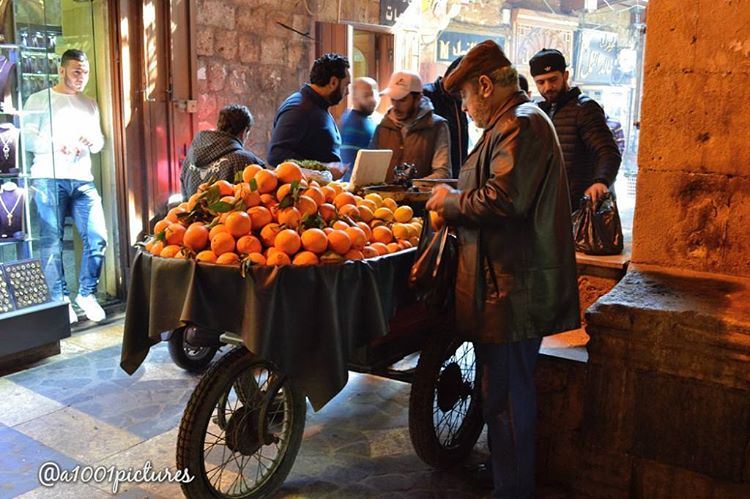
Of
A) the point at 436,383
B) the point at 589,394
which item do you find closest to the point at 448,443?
the point at 436,383

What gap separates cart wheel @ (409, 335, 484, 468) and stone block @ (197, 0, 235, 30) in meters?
4.11

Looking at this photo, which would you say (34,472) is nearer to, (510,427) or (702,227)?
(510,427)

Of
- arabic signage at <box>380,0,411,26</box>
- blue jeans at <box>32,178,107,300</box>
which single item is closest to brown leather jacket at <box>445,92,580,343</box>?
blue jeans at <box>32,178,107,300</box>

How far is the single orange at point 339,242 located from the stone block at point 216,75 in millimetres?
4237

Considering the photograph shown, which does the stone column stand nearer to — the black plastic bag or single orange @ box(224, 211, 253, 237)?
the black plastic bag

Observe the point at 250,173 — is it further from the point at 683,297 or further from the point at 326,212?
the point at 683,297

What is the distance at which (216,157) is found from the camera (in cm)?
479

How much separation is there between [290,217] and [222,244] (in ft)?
1.02

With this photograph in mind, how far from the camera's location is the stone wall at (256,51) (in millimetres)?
6797

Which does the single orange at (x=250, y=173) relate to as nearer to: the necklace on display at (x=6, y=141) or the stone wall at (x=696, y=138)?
the stone wall at (x=696, y=138)

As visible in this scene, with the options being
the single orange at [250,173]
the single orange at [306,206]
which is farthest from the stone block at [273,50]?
the single orange at [306,206]

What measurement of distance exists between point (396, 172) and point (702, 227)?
72.9 inches

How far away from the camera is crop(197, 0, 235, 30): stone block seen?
670cm

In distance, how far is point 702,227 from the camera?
132 inches
